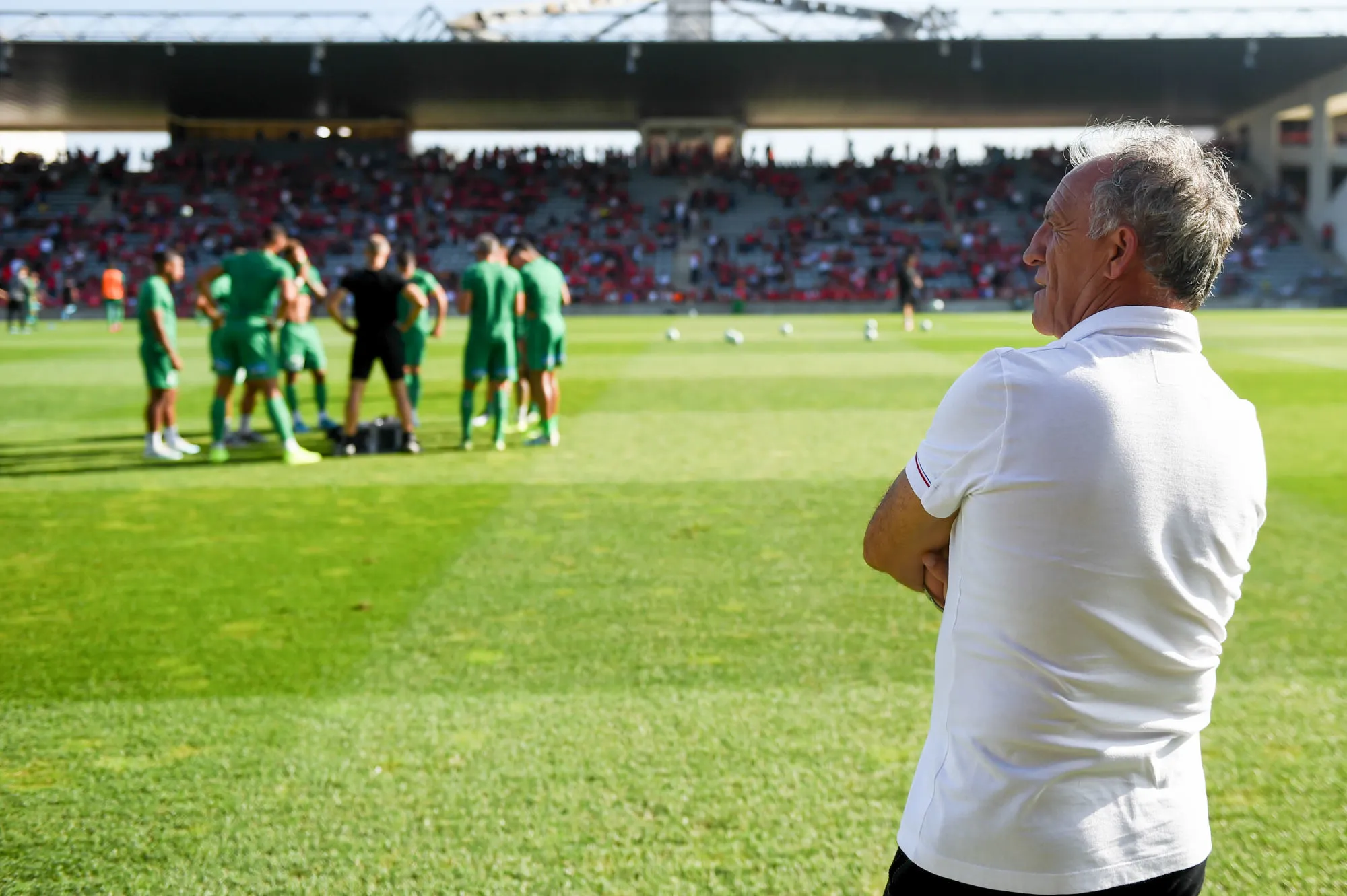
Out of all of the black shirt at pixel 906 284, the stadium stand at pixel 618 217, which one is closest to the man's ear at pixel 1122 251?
the black shirt at pixel 906 284

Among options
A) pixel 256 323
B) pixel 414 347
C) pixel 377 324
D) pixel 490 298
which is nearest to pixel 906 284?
pixel 414 347

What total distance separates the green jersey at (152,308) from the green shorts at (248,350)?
51 centimetres

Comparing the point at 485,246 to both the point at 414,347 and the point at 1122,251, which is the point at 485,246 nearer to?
the point at 414,347

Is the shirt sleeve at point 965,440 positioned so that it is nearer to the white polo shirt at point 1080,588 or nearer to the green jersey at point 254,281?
the white polo shirt at point 1080,588

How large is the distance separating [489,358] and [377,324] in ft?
3.74

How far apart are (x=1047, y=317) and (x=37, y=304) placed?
40.7 meters

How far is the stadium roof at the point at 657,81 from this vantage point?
4288 centimetres

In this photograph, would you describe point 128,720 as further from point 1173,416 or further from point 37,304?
point 37,304

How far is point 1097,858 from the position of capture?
5.98 ft

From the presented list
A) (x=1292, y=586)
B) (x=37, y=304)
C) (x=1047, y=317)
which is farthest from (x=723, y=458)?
(x=37, y=304)

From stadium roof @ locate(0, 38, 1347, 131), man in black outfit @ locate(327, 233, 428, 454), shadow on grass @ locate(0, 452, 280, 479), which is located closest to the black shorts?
man in black outfit @ locate(327, 233, 428, 454)

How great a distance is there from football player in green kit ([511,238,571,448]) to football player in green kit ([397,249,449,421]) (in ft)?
3.28

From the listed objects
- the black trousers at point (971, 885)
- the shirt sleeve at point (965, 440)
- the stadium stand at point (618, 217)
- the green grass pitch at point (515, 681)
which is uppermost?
the stadium stand at point (618, 217)

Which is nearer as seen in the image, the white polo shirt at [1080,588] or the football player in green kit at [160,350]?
the white polo shirt at [1080,588]
